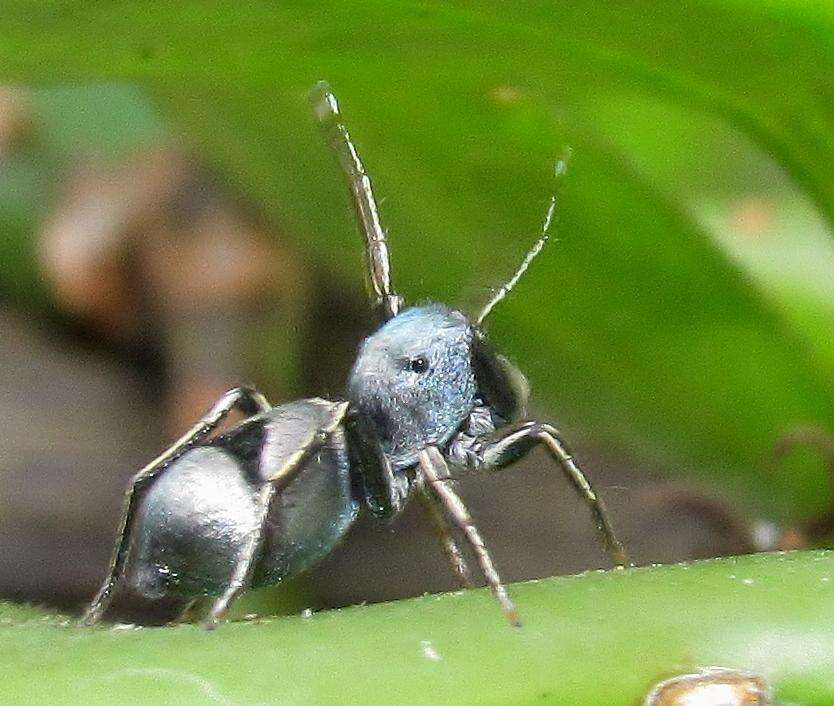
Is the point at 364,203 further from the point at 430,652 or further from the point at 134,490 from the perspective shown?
the point at 430,652

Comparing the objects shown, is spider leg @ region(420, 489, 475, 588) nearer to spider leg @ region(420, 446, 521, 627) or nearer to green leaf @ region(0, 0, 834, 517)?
spider leg @ region(420, 446, 521, 627)

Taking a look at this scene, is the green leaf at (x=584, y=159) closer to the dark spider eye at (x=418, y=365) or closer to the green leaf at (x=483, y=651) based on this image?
the dark spider eye at (x=418, y=365)

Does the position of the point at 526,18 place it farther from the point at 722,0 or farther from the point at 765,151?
the point at 765,151

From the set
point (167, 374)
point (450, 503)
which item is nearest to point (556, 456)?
point (450, 503)

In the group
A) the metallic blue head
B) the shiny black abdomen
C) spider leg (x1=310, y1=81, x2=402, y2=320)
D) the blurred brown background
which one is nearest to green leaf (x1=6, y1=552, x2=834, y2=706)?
the shiny black abdomen

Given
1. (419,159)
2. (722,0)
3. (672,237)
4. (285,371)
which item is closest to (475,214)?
(419,159)

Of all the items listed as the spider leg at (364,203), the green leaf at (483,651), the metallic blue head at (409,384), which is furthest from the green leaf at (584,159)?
the green leaf at (483,651)
